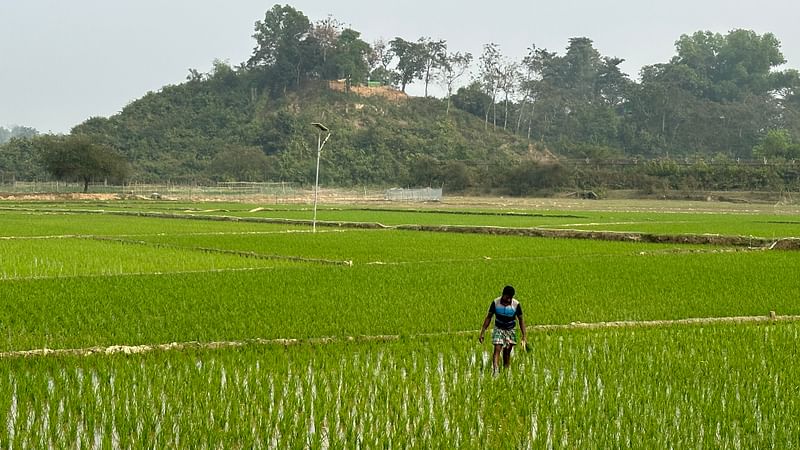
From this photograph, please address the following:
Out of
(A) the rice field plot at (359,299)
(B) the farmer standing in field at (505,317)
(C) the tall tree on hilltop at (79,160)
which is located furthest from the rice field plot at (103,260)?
(C) the tall tree on hilltop at (79,160)

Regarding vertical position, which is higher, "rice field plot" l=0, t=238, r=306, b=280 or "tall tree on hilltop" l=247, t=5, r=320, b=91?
"tall tree on hilltop" l=247, t=5, r=320, b=91

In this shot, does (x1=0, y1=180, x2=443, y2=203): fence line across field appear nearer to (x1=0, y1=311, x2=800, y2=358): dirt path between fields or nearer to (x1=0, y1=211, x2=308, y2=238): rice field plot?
(x1=0, y1=211, x2=308, y2=238): rice field plot

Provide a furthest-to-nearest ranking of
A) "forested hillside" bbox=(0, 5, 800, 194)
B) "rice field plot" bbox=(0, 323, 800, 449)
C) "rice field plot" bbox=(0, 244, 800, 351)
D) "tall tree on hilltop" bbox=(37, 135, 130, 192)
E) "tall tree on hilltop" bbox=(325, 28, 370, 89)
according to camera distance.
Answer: "tall tree on hilltop" bbox=(325, 28, 370, 89) < "forested hillside" bbox=(0, 5, 800, 194) < "tall tree on hilltop" bbox=(37, 135, 130, 192) < "rice field plot" bbox=(0, 244, 800, 351) < "rice field plot" bbox=(0, 323, 800, 449)

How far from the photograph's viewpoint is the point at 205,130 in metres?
81.4

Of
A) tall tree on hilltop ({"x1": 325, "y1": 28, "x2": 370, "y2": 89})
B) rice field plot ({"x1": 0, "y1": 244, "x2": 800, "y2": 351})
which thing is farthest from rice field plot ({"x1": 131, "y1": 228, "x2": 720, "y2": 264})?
tall tree on hilltop ({"x1": 325, "y1": 28, "x2": 370, "y2": 89})

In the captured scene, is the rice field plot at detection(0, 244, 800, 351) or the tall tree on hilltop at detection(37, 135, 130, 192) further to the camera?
the tall tree on hilltop at detection(37, 135, 130, 192)

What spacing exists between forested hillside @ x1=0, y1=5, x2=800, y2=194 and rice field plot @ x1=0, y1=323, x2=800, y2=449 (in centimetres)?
5493

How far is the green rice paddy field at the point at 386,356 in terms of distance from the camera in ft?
17.4

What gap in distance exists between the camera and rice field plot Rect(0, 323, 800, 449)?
5148 millimetres

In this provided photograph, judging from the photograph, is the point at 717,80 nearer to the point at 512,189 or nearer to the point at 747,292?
the point at 512,189

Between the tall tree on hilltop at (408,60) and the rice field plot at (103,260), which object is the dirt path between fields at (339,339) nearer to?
the rice field plot at (103,260)

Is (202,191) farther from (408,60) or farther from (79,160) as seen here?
(408,60)

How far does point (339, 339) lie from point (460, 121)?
82170mm

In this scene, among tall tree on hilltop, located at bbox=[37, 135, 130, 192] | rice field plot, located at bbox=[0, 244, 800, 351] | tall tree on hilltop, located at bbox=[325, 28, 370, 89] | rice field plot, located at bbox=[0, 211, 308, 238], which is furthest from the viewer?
tall tree on hilltop, located at bbox=[325, 28, 370, 89]
